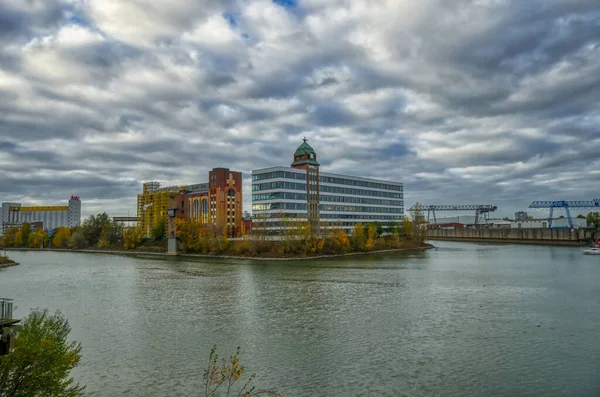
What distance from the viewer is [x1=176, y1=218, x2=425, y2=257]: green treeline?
312 ft

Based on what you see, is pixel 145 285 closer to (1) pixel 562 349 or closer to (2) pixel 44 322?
A: (2) pixel 44 322

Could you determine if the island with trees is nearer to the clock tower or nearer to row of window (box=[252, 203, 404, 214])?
row of window (box=[252, 203, 404, 214])

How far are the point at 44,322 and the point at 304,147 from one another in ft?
394

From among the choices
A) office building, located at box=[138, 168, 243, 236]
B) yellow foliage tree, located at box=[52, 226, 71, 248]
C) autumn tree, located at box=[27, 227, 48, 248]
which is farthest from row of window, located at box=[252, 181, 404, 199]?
autumn tree, located at box=[27, 227, 48, 248]

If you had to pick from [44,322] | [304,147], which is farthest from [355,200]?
[44,322]

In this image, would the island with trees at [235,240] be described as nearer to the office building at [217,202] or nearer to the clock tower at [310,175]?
the clock tower at [310,175]

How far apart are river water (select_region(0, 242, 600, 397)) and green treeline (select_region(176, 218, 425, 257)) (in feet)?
141

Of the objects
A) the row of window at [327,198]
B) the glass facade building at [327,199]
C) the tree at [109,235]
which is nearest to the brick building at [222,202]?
the tree at [109,235]

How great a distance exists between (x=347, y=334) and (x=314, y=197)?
98.7 metres

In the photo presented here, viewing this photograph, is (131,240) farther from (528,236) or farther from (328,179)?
(528,236)

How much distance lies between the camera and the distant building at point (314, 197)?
114188mm

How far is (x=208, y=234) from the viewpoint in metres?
112

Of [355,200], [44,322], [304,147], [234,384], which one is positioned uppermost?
[304,147]

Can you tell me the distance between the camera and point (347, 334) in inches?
1048
